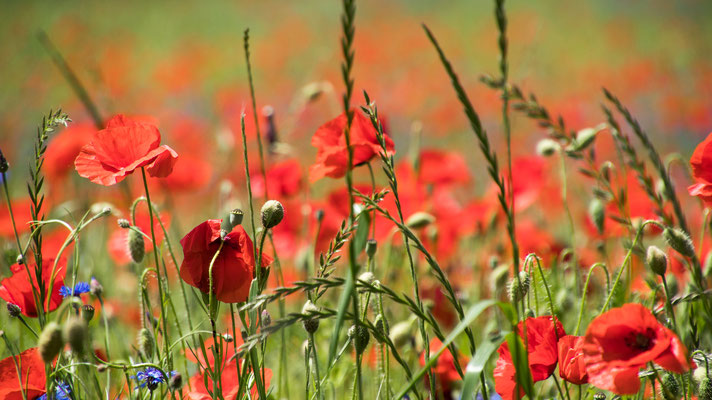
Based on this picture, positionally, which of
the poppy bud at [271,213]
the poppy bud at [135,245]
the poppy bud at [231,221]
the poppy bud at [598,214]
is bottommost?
the poppy bud at [271,213]

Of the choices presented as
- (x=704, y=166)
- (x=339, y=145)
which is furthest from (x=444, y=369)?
(x=704, y=166)

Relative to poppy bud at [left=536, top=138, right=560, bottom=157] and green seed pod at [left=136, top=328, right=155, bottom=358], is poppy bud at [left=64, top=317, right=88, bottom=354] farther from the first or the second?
poppy bud at [left=536, top=138, right=560, bottom=157]

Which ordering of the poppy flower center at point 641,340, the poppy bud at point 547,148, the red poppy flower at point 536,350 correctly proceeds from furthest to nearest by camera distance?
the poppy bud at point 547,148 < the red poppy flower at point 536,350 < the poppy flower center at point 641,340

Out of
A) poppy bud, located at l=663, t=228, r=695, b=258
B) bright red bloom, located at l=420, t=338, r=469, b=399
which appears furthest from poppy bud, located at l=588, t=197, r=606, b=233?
poppy bud, located at l=663, t=228, r=695, b=258

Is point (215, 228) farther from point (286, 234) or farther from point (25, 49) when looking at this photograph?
point (25, 49)

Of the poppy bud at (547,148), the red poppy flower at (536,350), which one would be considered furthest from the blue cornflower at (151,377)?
the poppy bud at (547,148)

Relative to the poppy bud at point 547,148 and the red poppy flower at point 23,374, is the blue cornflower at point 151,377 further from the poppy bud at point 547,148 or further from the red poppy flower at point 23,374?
the poppy bud at point 547,148

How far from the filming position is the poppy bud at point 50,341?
0.64m

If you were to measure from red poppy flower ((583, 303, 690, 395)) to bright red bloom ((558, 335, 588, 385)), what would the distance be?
0.07 metres

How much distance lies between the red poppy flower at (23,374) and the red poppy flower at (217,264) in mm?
253

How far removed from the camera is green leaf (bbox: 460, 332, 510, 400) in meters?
0.67

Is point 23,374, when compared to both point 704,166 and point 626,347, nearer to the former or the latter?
point 626,347

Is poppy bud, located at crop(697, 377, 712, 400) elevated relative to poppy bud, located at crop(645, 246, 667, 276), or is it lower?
lower

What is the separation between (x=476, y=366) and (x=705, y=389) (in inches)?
12.7
